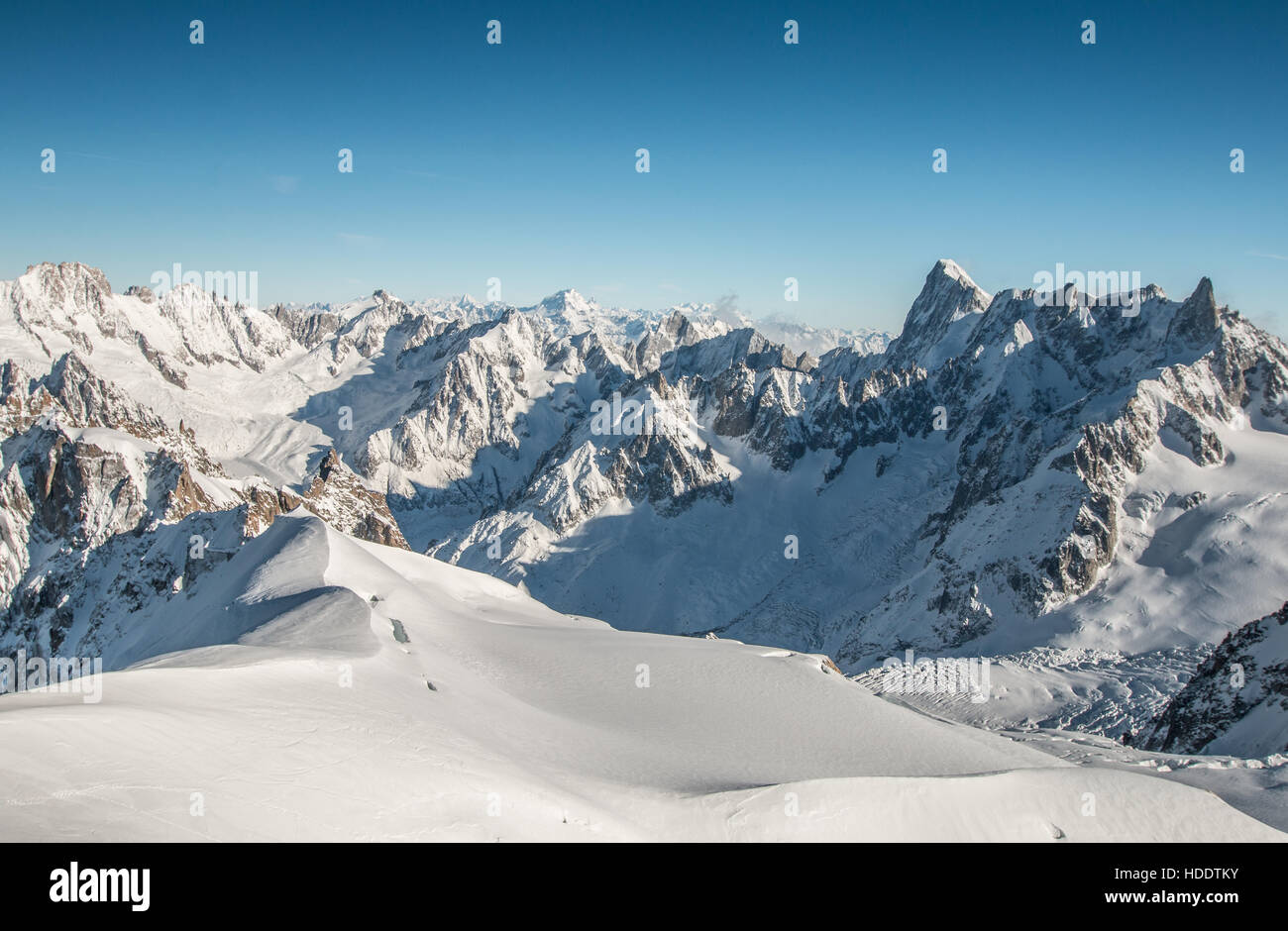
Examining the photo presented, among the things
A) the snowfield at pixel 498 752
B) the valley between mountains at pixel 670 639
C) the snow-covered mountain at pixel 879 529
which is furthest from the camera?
the snow-covered mountain at pixel 879 529

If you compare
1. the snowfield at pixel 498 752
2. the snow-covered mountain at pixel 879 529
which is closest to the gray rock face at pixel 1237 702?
the snowfield at pixel 498 752

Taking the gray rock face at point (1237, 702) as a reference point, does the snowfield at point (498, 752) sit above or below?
above

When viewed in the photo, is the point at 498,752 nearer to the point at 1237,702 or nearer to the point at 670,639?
the point at 670,639

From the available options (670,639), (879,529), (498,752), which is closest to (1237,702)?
(670,639)

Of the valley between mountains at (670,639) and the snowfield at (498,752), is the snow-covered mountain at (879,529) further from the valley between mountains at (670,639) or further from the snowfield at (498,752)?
the snowfield at (498,752)

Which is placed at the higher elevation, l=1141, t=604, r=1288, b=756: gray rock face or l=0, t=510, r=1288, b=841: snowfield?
Answer: l=0, t=510, r=1288, b=841: snowfield

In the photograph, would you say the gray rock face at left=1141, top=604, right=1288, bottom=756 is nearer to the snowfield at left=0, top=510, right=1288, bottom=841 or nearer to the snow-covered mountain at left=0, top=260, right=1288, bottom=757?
the snowfield at left=0, top=510, right=1288, bottom=841

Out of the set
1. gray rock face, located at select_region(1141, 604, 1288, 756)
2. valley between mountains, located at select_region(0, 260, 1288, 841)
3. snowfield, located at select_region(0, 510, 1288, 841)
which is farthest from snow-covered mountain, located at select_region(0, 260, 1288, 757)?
snowfield, located at select_region(0, 510, 1288, 841)
